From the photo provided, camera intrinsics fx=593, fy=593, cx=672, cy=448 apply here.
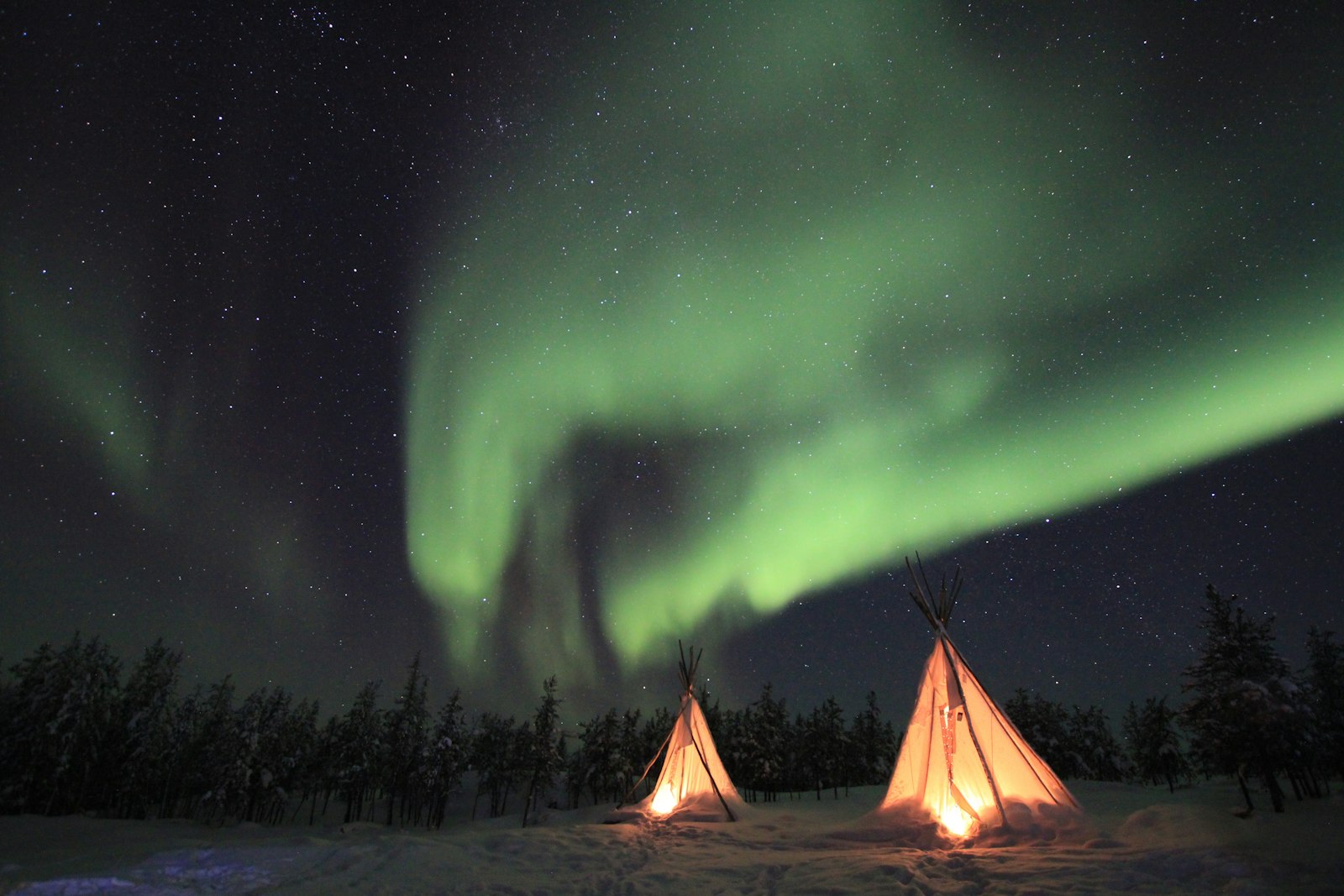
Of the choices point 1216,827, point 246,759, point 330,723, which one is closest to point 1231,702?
point 1216,827

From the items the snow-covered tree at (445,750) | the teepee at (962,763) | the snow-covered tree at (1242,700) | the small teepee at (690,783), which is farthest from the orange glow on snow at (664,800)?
the snow-covered tree at (445,750)

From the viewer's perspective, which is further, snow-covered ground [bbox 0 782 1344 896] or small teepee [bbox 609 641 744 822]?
small teepee [bbox 609 641 744 822]

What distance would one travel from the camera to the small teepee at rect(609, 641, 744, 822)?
18.3m

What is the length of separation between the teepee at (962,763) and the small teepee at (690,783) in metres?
6.35

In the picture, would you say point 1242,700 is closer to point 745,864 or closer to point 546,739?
point 745,864

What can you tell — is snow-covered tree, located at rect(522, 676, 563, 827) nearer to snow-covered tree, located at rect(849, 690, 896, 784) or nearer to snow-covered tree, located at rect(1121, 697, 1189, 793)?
snow-covered tree, located at rect(849, 690, 896, 784)

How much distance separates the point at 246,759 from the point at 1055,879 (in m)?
42.0

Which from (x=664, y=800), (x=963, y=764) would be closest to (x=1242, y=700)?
(x=963, y=764)

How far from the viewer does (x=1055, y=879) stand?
7672 millimetres

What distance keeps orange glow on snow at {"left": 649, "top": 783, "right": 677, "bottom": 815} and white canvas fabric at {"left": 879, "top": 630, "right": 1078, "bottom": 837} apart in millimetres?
8251

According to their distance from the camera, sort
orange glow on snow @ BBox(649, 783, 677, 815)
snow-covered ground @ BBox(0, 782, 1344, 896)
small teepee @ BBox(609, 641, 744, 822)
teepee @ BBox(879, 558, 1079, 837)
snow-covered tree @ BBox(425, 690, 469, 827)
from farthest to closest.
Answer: snow-covered tree @ BBox(425, 690, 469, 827) → orange glow on snow @ BBox(649, 783, 677, 815) → small teepee @ BBox(609, 641, 744, 822) → teepee @ BBox(879, 558, 1079, 837) → snow-covered ground @ BBox(0, 782, 1344, 896)

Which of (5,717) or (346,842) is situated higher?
(5,717)

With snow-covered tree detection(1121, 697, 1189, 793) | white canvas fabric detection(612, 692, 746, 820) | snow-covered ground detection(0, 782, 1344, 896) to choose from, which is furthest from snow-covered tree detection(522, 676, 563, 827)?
snow-covered tree detection(1121, 697, 1189, 793)

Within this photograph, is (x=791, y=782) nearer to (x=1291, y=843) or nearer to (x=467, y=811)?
(x=467, y=811)
